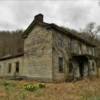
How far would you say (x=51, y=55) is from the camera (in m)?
→ 21.5

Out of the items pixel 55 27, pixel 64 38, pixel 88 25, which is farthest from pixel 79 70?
pixel 88 25

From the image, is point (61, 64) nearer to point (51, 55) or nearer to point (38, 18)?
point (51, 55)

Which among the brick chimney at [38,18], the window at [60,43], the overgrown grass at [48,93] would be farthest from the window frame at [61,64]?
the overgrown grass at [48,93]

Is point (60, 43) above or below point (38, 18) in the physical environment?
Answer: below

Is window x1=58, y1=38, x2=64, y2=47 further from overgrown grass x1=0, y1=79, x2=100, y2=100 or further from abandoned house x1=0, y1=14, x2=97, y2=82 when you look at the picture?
overgrown grass x1=0, y1=79, x2=100, y2=100

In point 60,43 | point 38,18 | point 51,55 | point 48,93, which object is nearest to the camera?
point 48,93

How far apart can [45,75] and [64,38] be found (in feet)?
17.1

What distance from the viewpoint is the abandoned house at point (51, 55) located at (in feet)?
71.8

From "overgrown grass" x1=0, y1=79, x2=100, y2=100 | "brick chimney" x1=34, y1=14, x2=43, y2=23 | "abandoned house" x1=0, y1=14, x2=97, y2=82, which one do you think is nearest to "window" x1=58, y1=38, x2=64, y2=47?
"abandoned house" x1=0, y1=14, x2=97, y2=82

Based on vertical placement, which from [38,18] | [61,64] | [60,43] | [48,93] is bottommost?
[48,93]

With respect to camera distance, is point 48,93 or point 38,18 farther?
point 38,18

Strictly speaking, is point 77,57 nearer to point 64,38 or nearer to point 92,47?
point 64,38

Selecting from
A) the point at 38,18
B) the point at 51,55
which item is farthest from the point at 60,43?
the point at 38,18

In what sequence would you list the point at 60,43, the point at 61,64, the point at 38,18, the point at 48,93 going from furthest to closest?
the point at 38,18
the point at 60,43
the point at 61,64
the point at 48,93
